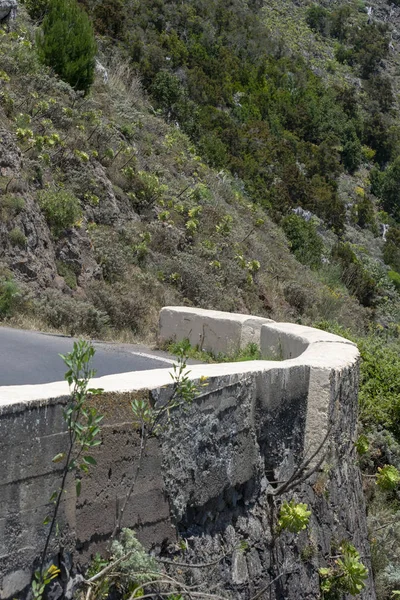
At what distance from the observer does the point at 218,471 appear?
201 inches

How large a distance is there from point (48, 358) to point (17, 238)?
668cm

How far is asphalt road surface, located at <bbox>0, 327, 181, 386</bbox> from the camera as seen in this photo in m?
7.12

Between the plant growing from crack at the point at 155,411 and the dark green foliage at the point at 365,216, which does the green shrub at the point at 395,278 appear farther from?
the plant growing from crack at the point at 155,411

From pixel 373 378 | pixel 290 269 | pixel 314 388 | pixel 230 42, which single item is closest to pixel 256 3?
pixel 230 42

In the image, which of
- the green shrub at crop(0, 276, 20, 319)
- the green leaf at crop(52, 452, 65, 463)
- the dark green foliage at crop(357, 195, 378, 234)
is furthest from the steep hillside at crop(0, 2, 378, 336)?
the dark green foliage at crop(357, 195, 378, 234)

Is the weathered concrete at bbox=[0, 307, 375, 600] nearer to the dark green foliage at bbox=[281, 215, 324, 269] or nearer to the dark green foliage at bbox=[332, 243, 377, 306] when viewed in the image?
the dark green foliage at bbox=[281, 215, 324, 269]

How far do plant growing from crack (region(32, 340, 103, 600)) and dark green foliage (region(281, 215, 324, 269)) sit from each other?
24.3m

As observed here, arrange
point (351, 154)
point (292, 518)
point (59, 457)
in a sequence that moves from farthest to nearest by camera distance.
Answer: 1. point (351, 154)
2. point (292, 518)
3. point (59, 457)

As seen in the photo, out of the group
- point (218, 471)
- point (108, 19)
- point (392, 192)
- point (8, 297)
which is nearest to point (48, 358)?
point (218, 471)

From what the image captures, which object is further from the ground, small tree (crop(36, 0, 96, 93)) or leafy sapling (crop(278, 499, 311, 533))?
leafy sapling (crop(278, 499, 311, 533))

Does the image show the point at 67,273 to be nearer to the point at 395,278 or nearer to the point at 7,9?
the point at 7,9

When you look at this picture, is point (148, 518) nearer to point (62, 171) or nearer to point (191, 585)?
point (191, 585)

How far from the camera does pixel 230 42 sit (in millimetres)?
42844

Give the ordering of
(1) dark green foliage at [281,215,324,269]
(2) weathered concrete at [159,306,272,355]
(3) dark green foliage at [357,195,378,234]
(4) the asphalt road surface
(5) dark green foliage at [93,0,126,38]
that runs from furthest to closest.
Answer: (3) dark green foliage at [357,195,378,234]
(5) dark green foliage at [93,0,126,38]
(1) dark green foliage at [281,215,324,269]
(2) weathered concrete at [159,306,272,355]
(4) the asphalt road surface
